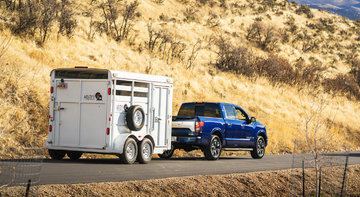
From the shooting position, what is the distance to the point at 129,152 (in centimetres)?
1603

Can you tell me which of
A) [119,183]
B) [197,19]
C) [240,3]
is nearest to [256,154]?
[119,183]

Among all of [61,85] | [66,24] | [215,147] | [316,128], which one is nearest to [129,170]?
[61,85]

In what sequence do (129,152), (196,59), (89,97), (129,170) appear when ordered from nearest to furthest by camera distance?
(129,170) → (89,97) → (129,152) → (196,59)

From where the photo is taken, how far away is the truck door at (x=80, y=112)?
611 inches

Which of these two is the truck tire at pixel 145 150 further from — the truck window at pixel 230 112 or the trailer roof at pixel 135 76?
the truck window at pixel 230 112

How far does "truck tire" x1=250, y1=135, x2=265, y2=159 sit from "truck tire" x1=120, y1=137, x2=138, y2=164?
22.1ft

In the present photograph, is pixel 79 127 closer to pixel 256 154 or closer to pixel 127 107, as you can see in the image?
pixel 127 107

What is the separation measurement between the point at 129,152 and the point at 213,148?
420 centimetres

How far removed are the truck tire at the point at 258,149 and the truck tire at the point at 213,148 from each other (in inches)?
94.2

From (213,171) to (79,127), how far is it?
163 inches

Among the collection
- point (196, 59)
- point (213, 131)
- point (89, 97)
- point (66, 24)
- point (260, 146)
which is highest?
point (66, 24)

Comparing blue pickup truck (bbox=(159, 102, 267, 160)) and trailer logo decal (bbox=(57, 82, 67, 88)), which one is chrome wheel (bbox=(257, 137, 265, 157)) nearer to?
blue pickup truck (bbox=(159, 102, 267, 160))

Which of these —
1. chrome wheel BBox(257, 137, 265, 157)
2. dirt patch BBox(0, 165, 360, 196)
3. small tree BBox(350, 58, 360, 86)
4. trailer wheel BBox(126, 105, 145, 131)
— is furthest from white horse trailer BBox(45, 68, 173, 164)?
small tree BBox(350, 58, 360, 86)

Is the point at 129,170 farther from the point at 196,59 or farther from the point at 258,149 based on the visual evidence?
the point at 196,59
